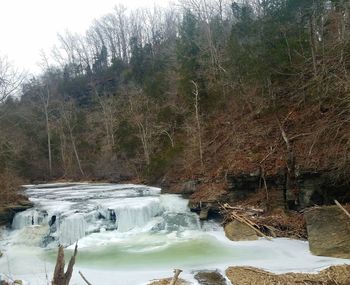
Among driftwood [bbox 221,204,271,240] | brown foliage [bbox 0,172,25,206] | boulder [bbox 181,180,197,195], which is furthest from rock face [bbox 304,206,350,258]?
brown foliage [bbox 0,172,25,206]

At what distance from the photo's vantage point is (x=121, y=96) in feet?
153

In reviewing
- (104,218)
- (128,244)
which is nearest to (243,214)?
(128,244)

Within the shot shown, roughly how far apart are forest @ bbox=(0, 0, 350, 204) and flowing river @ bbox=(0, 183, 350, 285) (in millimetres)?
2999

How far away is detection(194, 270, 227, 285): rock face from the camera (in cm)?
885

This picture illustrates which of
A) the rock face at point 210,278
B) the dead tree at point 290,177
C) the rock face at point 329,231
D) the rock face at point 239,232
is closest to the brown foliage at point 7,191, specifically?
the rock face at point 239,232

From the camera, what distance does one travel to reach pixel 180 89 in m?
31.6

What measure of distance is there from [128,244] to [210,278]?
5023mm

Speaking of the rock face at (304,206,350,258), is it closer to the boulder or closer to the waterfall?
the waterfall

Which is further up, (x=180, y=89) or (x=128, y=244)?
(x=180, y=89)

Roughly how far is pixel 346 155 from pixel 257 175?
5.09m

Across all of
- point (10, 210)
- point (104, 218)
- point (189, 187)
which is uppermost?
point (189, 187)

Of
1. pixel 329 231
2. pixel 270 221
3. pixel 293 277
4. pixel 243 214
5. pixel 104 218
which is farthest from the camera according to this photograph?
pixel 104 218

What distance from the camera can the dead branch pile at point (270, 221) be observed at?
12.6 meters

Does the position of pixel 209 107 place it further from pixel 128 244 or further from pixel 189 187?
pixel 128 244
